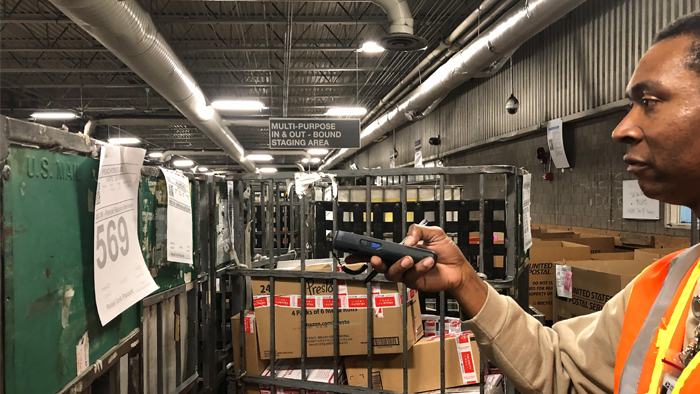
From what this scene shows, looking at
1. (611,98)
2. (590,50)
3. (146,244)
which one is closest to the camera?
(146,244)

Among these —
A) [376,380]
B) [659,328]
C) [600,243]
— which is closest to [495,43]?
[600,243]

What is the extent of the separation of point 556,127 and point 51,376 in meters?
6.84

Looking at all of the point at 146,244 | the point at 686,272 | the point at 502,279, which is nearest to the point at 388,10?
the point at 502,279

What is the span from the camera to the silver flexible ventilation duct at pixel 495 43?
4.39 meters

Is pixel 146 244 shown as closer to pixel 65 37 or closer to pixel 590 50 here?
pixel 590 50

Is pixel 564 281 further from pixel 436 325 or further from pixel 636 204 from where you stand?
pixel 636 204

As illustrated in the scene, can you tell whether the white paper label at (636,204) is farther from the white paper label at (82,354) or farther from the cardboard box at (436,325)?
the white paper label at (82,354)

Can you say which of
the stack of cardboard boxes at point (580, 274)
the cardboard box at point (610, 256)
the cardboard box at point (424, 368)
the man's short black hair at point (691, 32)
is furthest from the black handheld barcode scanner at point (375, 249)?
the cardboard box at point (610, 256)

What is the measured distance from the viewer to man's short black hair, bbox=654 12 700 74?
2.35ft

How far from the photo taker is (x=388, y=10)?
4695 mm

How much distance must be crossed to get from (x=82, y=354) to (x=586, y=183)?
6.59 meters

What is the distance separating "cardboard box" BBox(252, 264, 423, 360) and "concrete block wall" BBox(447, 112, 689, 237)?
13.8 ft

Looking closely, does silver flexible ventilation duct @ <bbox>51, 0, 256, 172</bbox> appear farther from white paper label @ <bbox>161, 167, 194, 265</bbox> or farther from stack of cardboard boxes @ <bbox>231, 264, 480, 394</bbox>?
stack of cardboard boxes @ <bbox>231, 264, 480, 394</bbox>

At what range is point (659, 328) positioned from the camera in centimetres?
75
